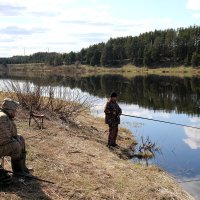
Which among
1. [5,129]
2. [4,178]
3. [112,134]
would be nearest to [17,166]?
[4,178]

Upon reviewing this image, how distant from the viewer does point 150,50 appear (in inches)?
4889

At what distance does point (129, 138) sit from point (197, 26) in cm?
11515

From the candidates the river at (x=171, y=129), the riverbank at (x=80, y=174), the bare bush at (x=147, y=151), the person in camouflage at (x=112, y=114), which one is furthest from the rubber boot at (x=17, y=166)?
the bare bush at (x=147, y=151)

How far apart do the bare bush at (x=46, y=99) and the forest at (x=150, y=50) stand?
89201 millimetres

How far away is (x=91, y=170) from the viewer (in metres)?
10.2

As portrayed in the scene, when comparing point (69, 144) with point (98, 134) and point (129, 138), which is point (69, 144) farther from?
point (129, 138)

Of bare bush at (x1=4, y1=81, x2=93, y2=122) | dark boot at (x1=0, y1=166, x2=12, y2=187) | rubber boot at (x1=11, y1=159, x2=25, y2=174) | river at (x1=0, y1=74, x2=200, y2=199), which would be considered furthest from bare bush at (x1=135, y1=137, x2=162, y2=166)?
dark boot at (x1=0, y1=166, x2=12, y2=187)

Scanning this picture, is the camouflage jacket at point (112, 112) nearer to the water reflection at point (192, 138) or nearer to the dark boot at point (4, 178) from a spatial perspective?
the water reflection at point (192, 138)

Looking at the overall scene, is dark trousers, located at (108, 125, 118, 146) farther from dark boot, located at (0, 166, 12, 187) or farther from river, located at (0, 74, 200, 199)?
dark boot, located at (0, 166, 12, 187)

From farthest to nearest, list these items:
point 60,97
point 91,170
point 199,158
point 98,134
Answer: point 60,97 < point 98,134 < point 199,158 < point 91,170

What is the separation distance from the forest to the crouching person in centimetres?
9894

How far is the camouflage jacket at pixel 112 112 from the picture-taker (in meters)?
14.6

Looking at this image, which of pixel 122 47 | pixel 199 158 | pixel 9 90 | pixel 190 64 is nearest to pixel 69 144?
pixel 199 158

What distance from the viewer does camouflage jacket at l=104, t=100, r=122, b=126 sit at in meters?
14.6
